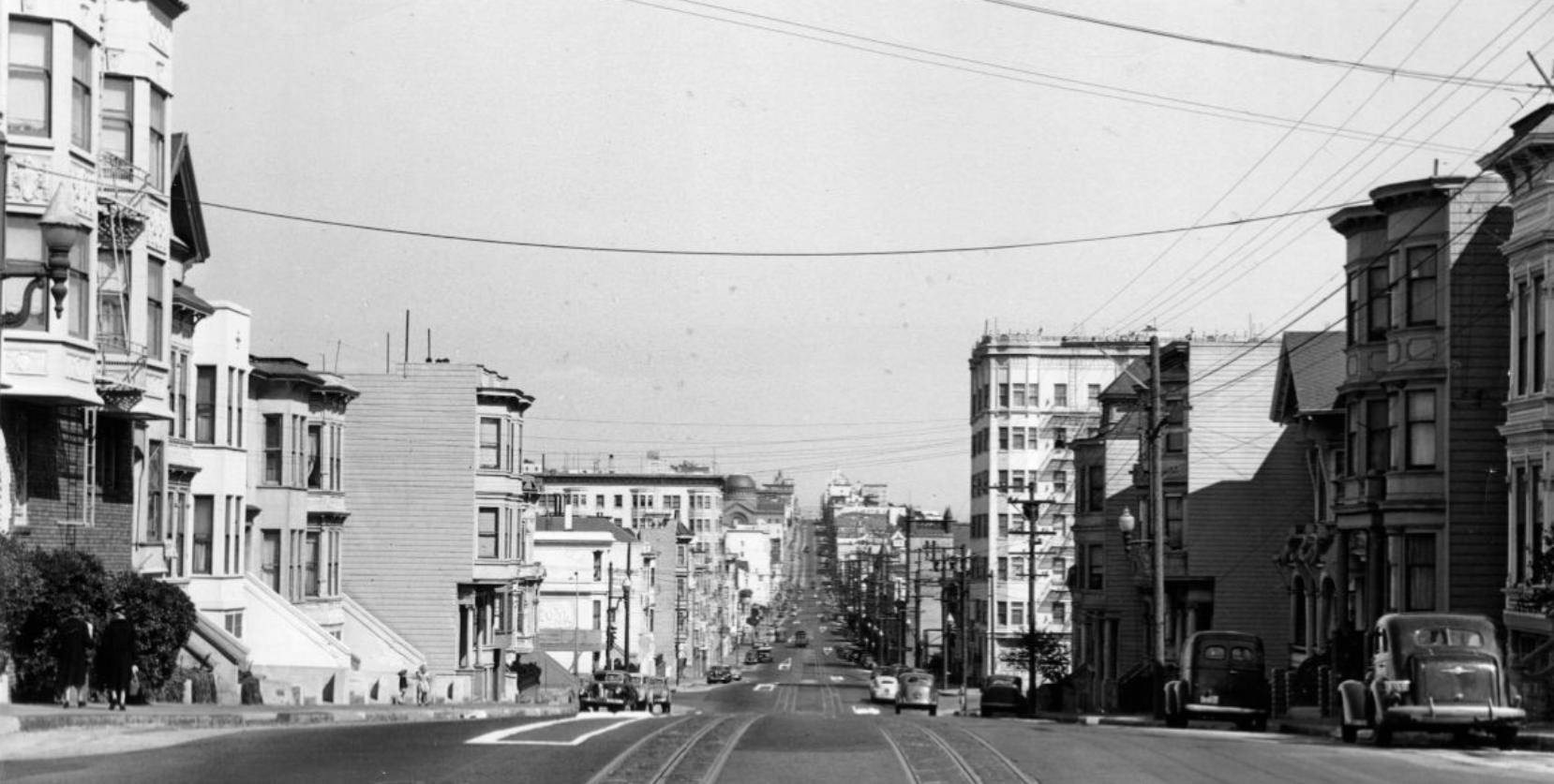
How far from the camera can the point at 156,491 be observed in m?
45.0

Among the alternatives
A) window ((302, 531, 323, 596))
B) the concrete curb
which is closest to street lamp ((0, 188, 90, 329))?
the concrete curb

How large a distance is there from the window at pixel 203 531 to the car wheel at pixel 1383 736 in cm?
3210

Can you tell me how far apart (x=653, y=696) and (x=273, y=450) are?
14451mm

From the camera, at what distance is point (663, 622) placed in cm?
13612

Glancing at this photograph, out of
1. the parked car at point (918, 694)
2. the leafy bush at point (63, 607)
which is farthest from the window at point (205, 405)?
the parked car at point (918, 694)

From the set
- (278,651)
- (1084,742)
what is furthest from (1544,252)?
(278,651)

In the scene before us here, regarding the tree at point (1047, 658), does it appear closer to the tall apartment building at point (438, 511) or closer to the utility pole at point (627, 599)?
the utility pole at point (627, 599)

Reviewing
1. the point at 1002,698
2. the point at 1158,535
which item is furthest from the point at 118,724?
the point at 1002,698

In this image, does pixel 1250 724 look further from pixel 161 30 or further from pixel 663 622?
pixel 663 622

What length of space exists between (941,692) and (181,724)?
3456 inches

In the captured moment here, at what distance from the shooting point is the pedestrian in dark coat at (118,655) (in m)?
29.4

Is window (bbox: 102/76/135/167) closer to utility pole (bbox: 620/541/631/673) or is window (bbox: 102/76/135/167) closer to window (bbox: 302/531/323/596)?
window (bbox: 302/531/323/596)

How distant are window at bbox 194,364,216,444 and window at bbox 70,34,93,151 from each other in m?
19.0

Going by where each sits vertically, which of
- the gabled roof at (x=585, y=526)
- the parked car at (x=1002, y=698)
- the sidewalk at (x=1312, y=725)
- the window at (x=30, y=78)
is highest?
the window at (x=30, y=78)
